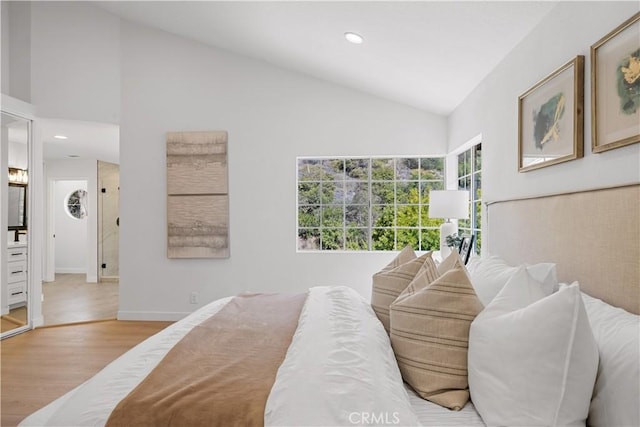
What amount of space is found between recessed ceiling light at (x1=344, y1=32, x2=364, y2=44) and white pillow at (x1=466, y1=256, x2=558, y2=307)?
196 centimetres

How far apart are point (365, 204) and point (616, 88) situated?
9.81ft

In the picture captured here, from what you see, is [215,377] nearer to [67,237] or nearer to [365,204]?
[365,204]

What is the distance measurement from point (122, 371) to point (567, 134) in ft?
7.08

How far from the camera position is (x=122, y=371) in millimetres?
1288

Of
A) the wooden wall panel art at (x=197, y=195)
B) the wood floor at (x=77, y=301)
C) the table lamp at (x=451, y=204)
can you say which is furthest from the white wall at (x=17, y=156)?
the table lamp at (x=451, y=204)

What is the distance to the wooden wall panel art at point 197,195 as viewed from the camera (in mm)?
4098

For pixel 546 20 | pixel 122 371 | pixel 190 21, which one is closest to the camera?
pixel 122 371

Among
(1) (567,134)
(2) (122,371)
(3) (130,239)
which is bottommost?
(2) (122,371)

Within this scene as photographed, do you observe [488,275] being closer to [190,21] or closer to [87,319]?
[190,21]

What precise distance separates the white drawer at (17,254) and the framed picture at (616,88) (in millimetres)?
4986

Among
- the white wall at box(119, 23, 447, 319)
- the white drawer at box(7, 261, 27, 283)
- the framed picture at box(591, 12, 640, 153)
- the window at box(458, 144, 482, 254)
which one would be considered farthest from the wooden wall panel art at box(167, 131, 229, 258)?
the framed picture at box(591, 12, 640, 153)

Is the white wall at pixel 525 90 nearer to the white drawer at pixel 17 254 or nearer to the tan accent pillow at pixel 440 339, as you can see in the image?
the tan accent pillow at pixel 440 339

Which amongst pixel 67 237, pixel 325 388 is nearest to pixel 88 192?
pixel 67 237

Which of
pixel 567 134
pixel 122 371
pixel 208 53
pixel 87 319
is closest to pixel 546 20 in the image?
pixel 567 134
